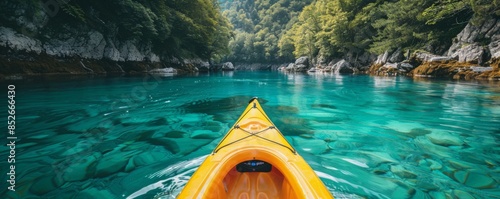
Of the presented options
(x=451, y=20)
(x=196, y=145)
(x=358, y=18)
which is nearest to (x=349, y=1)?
(x=358, y=18)

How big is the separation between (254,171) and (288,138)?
2007 mm

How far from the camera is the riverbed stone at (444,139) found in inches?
167

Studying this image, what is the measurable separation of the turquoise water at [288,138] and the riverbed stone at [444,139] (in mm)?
16

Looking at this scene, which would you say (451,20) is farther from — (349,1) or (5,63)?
(5,63)

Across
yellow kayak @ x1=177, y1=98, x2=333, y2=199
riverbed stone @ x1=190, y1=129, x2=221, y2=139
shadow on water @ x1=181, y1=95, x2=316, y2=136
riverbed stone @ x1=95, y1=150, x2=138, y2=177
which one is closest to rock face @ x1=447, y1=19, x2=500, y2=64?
shadow on water @ x1=181, y1=95, x2=316, y2=136

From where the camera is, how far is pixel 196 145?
14.0 feet

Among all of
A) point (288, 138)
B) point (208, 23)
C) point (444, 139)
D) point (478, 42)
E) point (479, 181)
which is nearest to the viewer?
point (479, 181)

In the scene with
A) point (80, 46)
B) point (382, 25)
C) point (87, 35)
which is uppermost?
point (382, 25)

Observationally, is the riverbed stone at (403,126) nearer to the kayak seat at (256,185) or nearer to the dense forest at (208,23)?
the kayak seat at (256,185)

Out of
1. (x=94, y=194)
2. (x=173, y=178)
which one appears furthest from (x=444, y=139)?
(x=94, y=194)

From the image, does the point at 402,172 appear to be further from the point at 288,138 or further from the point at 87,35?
the point at 87,35

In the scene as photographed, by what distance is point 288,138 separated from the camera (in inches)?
183

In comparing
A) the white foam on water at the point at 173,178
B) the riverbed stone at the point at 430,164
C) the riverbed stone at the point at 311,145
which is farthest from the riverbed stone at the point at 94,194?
the riverbed stone at the point at 430,164

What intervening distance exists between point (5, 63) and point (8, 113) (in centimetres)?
1036
